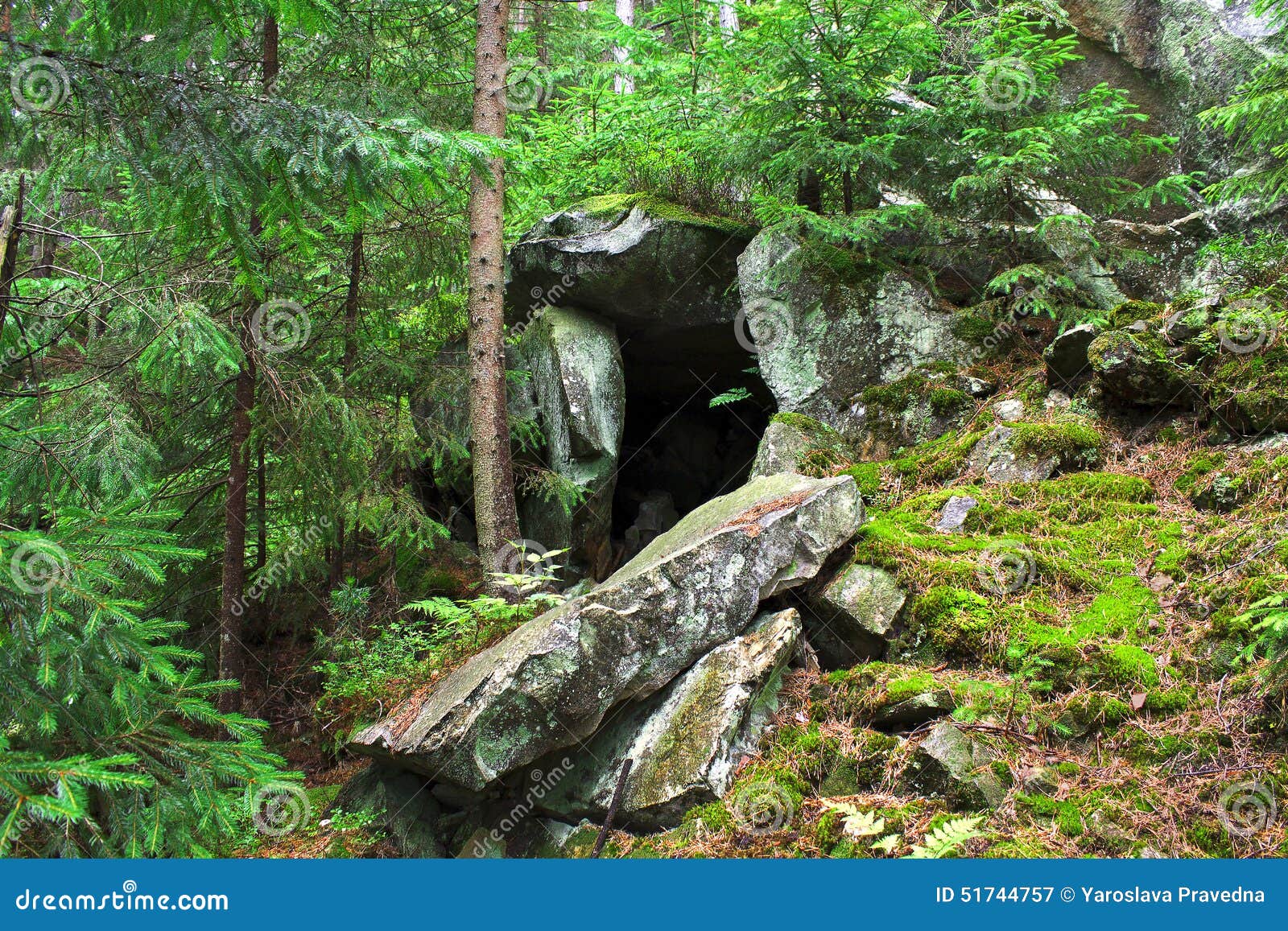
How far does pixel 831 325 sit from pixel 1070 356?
2266 millimetres

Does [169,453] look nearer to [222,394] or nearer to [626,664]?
[222,394]

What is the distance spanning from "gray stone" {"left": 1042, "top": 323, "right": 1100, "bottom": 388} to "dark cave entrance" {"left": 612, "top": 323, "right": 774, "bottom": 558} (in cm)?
380

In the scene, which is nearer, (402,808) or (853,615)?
(853,615)

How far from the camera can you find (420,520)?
7445 millimetres

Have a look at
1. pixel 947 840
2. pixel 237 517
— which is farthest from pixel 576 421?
pixel 947 840

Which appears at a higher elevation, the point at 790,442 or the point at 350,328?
the point at 350,328

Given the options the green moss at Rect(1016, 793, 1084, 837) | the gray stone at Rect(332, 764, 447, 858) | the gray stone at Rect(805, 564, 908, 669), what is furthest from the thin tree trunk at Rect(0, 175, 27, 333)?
the green moss at Rect(1016, 793, 1084, 837)

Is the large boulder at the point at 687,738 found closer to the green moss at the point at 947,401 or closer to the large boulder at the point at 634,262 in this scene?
the green moss at the point at 947,401

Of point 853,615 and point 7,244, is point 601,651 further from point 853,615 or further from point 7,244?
point 7,244

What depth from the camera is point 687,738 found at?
494 centimetres

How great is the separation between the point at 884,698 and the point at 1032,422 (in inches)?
130

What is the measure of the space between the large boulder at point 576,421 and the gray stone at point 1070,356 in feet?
15.1

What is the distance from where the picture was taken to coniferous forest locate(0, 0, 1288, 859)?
163 inches

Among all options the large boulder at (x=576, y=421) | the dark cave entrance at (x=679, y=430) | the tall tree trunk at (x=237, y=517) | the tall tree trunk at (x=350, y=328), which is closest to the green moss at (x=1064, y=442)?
the dark cave entrance at (x=679, y=430)
